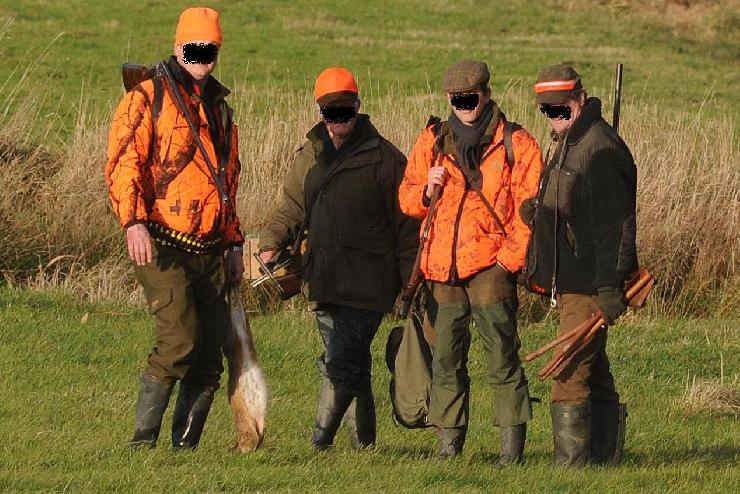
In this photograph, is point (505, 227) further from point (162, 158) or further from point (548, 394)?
point (548, 394)

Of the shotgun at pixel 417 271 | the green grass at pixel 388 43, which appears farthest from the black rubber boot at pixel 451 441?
the green grass at pixel 388 43

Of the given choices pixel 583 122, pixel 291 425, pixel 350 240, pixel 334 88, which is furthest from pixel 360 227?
pixel 291 425

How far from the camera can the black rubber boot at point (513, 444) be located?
785 centimetres

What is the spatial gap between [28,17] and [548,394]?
1177 inches

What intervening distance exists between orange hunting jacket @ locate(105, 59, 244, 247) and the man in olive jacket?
0.89m

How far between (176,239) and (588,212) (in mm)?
1840

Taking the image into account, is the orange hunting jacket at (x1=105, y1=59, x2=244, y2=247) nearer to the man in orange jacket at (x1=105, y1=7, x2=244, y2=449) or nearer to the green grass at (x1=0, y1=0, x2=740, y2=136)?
the man in orange jacket at (x1=105, y1=7, x2=244, y2=449)

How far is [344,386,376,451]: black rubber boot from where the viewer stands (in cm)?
852

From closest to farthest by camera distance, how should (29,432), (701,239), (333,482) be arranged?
(333,482)
(29,432)
(701,239)

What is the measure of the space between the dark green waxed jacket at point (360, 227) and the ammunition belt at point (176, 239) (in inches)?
39.2

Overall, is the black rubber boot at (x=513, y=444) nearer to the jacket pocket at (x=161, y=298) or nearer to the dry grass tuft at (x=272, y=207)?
the jacket pocket at (x=161, y=298)

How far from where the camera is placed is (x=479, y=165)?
772cm

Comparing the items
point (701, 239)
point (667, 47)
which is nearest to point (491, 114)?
point (701, 239)

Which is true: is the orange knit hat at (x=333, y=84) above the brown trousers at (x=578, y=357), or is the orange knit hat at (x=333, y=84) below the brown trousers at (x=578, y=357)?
above
